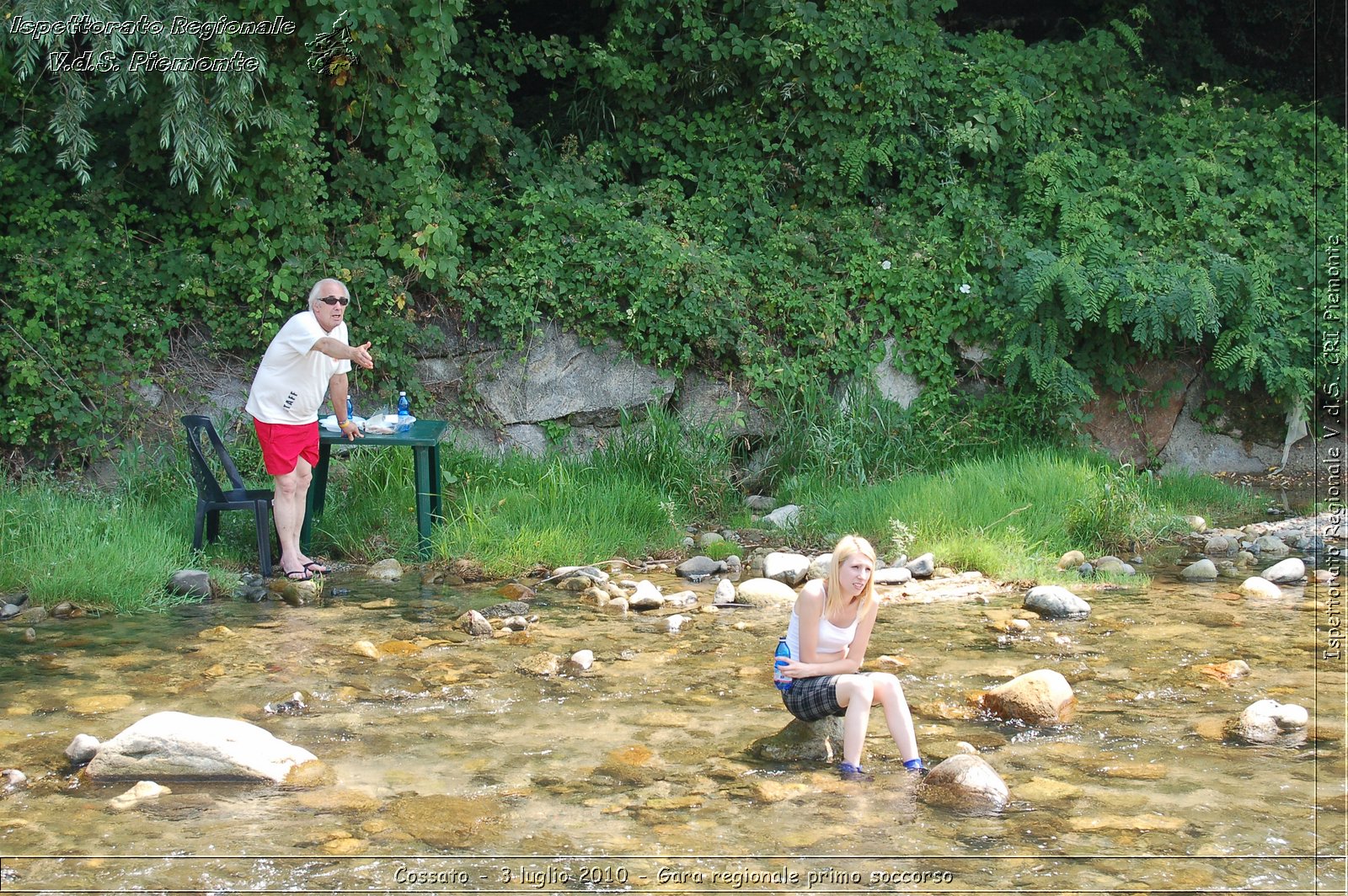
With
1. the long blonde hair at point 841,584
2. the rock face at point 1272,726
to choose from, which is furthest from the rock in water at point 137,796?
the rock face at point 1272,726

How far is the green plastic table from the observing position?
748 centimetres

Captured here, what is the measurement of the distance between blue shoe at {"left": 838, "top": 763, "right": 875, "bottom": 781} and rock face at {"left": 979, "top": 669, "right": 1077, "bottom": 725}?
0.88m

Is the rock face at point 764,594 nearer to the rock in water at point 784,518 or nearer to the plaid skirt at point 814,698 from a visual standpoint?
the rock in water at point 784,518

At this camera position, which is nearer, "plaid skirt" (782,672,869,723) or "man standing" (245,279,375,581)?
"plaid skirt" (782,672,869,723)

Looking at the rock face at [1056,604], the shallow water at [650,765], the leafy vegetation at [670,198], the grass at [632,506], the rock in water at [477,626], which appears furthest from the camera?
the leafy vegetation at [670,198]

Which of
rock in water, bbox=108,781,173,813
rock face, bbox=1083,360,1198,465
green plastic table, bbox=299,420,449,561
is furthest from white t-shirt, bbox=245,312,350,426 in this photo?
rock face, bbox=1083,360,1198,465

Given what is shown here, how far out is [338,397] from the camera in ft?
24.5

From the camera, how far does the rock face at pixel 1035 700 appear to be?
509cm

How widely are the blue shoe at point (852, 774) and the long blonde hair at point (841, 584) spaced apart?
1.87 feet

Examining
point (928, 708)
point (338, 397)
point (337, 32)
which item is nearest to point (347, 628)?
point (338, 397)

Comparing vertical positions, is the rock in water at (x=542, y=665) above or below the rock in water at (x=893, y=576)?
below

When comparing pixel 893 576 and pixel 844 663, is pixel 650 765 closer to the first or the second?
pixel 844 663

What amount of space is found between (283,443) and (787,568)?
313cm

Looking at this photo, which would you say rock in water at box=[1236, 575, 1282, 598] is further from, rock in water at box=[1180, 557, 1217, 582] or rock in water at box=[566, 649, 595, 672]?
rock in water at box=[566, 649, 595, 672]
